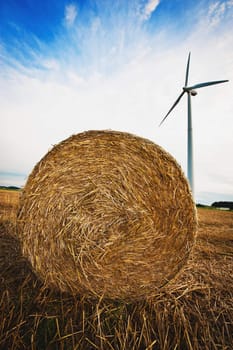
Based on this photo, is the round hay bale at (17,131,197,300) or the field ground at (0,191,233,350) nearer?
the field ground at (0,191,233,350)

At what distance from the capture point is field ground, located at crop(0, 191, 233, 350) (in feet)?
6.73

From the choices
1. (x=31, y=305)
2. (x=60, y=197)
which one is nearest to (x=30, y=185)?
(x=60, y=197)

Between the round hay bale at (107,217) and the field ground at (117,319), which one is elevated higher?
the round hay bale at (107,217)

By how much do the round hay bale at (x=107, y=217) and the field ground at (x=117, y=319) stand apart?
195 millimetres

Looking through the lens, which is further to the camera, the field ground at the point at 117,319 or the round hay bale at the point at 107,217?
the round hay bale at the point at 107,217

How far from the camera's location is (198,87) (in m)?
13.3

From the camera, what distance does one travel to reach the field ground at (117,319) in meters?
2.05

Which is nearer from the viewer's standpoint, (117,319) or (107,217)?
(117,319)

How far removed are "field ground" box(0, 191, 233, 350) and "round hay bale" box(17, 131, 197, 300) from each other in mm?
195

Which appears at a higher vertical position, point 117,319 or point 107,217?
point 107,217

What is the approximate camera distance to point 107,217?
8.78 feet

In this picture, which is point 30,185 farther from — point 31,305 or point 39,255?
point 31,305

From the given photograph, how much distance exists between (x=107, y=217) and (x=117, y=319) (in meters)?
0.98

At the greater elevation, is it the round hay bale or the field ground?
the round hay bale
